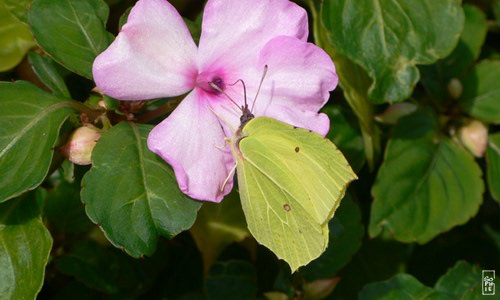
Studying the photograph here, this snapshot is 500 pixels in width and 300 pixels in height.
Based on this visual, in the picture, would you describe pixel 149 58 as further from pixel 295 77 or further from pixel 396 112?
pixel 396 112

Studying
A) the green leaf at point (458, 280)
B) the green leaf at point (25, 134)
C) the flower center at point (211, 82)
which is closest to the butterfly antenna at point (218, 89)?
the flower center at point (211, 82)

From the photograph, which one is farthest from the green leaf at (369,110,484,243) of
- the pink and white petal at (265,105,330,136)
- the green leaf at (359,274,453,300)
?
the pink and white petal at (265,105,330,136)

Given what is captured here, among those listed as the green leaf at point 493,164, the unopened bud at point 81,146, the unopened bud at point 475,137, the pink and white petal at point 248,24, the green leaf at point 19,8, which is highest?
the pink and white petal at point 248,24

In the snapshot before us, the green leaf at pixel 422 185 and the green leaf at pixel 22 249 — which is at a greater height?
the green leaf at pixel 22 249

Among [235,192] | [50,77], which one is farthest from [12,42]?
[235,192]

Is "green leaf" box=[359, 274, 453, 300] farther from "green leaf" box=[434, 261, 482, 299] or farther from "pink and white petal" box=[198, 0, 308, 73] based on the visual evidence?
"pink and white petal" box=[198, 0, 308, 73]

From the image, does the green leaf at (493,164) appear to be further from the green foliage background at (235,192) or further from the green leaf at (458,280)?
the green leaf at (458,280)

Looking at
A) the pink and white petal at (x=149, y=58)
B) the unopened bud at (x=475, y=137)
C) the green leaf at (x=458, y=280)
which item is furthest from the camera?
the unopened bud at (x=475, y=137)
